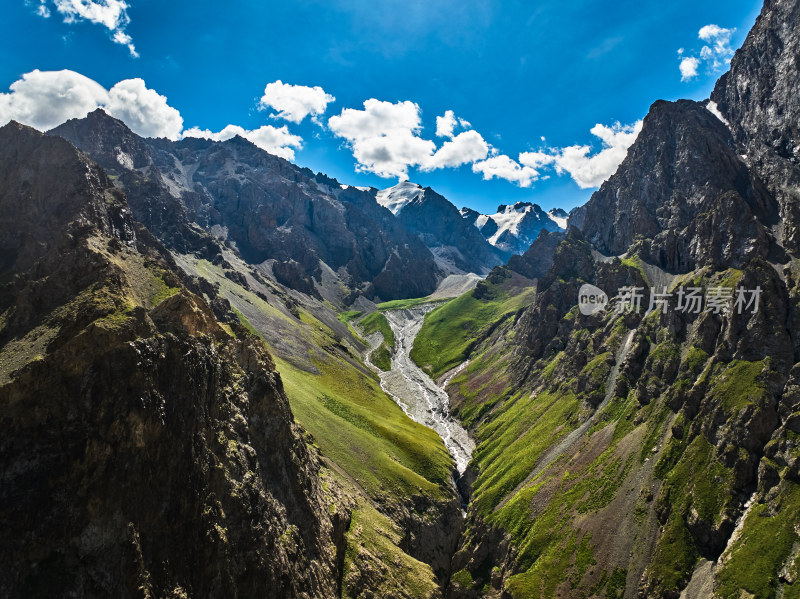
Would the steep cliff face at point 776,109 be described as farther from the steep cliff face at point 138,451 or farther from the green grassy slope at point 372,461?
the steep cliff face at point 138,451

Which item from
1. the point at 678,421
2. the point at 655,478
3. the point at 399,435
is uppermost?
the point at 678,421

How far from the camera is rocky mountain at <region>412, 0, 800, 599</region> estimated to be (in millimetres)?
79750

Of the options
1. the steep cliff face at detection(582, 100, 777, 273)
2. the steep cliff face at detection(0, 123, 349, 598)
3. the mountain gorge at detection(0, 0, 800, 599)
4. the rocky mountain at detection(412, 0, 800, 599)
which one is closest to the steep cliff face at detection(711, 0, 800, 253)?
the rocky mountain at detection(412, 0, 800, 599)

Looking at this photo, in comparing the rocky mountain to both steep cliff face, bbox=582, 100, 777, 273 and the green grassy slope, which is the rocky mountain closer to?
steep cliff face, bbox=582, 100, 777, 273

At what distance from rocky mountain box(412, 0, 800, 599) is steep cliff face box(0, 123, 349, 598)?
168ft

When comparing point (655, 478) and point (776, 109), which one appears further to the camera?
point (776, 109)

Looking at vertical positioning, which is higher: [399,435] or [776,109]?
[776,109]

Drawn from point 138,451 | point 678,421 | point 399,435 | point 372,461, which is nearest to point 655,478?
point 678,421

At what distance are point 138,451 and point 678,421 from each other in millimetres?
107904

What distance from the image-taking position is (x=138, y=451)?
4175 cm

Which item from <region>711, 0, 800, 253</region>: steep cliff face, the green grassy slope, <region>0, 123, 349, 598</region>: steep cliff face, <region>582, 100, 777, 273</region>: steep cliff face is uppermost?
<region>711, 0, 800, 253</region>: steep cliff face

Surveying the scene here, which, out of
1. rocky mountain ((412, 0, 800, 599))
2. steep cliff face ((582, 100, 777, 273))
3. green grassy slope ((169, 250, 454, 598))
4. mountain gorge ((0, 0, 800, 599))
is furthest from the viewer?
steep cliff face ((582, 100, 777, 273))

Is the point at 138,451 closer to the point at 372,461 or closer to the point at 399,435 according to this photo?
the point at 372,461

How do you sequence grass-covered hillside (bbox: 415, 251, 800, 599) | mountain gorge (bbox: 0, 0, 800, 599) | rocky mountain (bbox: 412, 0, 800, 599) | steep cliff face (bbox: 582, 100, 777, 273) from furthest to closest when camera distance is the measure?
steep cliff face (bbox: 582, 100, 777, 273) < rocky mountain (bbox: 412, 0, 800, 599) < grass-covered hillside (bbox: 415, 251, 800, 599) < mountain gorge (bbox: 0, 0, 800, 599)
